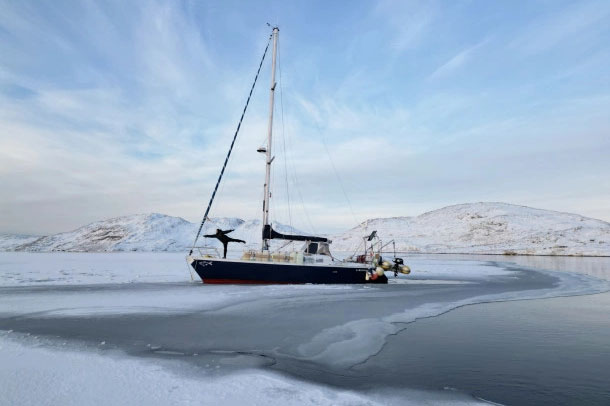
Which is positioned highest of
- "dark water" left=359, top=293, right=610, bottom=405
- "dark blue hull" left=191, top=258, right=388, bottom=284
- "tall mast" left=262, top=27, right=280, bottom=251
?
"tall mast" left=262, top=27, right=280, bottom=251

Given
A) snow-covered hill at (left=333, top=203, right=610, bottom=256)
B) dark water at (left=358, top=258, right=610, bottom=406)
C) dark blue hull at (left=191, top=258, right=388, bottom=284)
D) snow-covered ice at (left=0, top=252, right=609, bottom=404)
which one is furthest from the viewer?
snow-covered hill at (left=333, top=203, right=610, bottom=256)

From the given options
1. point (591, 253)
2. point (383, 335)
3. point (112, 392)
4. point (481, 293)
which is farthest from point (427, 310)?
point (591, 253)

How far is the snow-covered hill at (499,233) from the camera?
12800 cm

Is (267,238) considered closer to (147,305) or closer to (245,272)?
(245,272)

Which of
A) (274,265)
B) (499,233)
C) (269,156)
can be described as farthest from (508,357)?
(499,233)

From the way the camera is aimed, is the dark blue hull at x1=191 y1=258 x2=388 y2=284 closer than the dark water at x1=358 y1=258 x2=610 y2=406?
No

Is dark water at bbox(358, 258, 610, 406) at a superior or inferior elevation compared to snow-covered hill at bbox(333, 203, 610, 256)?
inferior

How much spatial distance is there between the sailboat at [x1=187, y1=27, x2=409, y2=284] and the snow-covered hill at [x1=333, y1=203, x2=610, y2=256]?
93735 mm

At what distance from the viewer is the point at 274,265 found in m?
24.5

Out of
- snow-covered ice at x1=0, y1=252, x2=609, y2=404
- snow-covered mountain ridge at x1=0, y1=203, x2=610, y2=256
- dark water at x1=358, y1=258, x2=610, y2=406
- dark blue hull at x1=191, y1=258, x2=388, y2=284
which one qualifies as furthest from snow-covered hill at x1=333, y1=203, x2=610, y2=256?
dark water at x1=358, y1=258, x2=610, y2=406

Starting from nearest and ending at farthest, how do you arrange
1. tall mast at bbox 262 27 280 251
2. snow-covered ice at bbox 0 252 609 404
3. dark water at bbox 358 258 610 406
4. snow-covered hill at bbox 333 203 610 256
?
1. snow-covered ice at bbox 0 252 609 404
2. dark water at bbox 358 258 610 406
3. tall mast at bbox 262 27 280 251
4. snow-covered hill at bbox 333 203 610 256

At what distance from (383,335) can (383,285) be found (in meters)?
16.2

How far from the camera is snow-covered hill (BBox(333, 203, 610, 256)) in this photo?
128000mm

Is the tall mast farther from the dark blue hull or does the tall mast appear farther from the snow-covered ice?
the snow-covered ice
